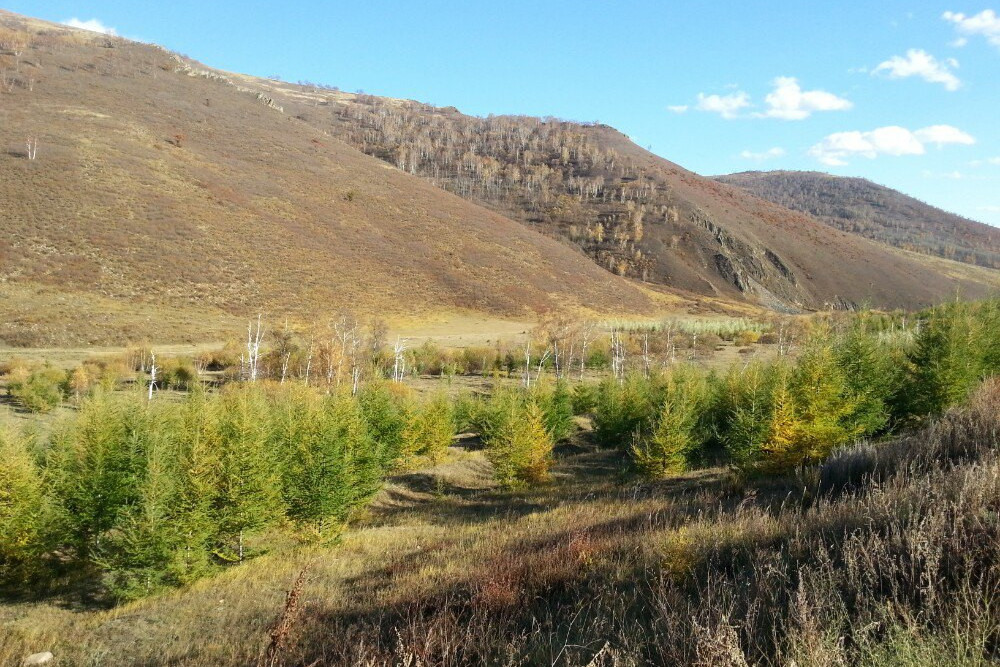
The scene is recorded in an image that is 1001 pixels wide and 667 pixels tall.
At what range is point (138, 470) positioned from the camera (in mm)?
11812

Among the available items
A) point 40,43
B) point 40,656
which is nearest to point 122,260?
point 40,656

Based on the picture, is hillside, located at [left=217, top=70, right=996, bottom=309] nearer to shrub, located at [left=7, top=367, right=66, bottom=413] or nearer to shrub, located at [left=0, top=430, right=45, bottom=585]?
shrub, located at [left=7, top=367, right=66, bottom=413]

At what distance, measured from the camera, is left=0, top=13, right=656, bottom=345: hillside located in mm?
51438

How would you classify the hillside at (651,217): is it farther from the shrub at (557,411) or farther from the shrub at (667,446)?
the shrub at (667,446)

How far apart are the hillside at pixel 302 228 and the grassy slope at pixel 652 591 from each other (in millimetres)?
44565

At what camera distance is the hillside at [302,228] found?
5350 centimetres

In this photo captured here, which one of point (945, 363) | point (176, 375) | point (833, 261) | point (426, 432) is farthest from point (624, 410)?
point (833, 261)

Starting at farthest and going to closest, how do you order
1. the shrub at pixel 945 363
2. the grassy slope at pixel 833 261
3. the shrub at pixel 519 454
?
1. the grassy slope at pixel 833 261
2. the shrub at pixel 519 454
3. the shrub at pixel 945 363

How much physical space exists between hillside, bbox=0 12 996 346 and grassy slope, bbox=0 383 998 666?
1755 inches

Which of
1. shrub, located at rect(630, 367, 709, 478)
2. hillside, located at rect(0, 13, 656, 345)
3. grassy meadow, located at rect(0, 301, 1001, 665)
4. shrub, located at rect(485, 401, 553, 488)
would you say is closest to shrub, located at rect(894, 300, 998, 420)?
grassy meadow, located at rect(0, 301, 1001, 665)

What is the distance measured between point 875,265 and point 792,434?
408ft

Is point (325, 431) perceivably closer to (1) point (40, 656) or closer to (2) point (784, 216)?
(1) point (40, 656)

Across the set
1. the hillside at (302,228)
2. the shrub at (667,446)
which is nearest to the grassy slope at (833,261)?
the hillside at (302,228)

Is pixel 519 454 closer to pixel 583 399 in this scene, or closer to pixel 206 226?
pixel 583 399
